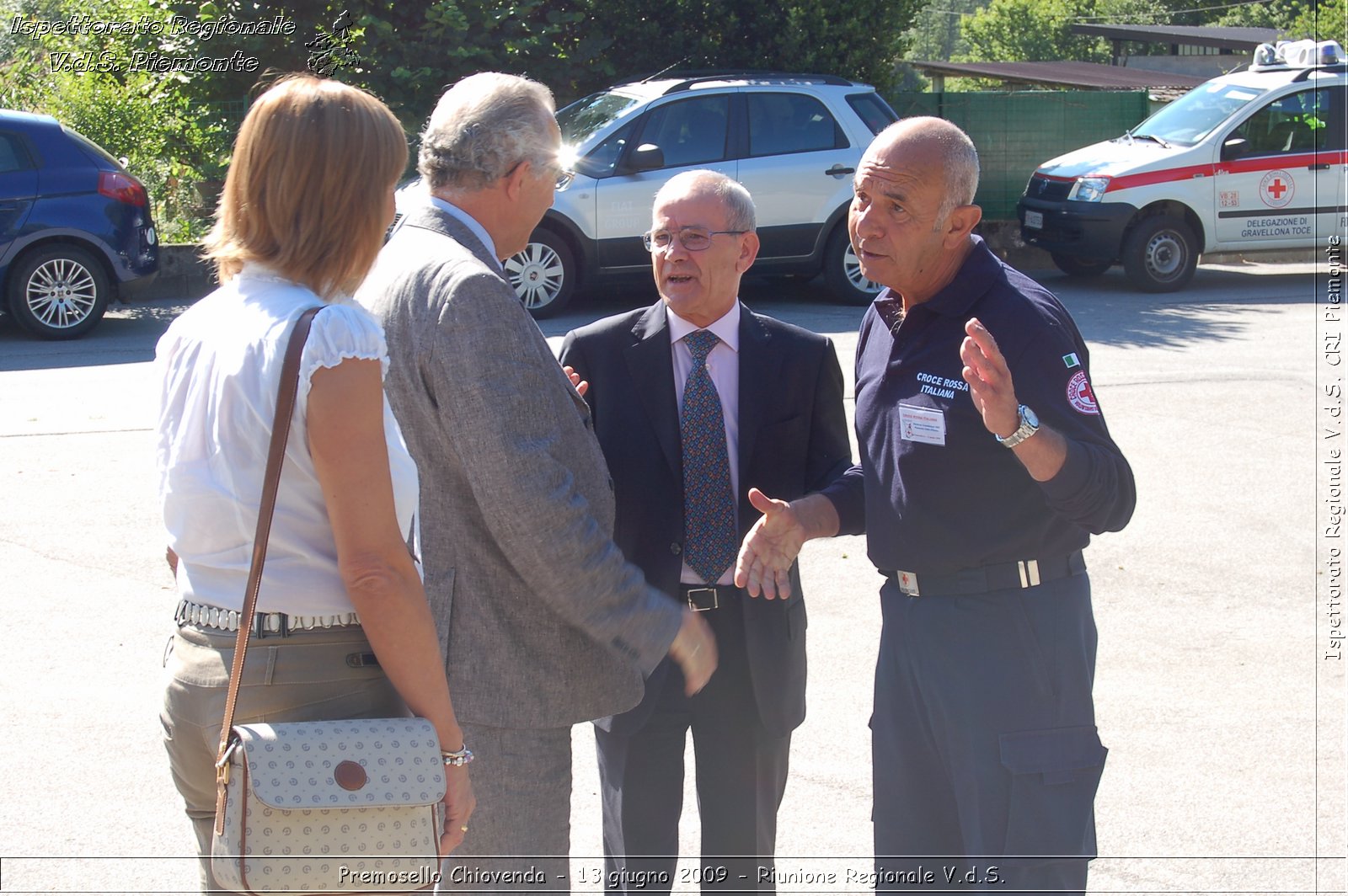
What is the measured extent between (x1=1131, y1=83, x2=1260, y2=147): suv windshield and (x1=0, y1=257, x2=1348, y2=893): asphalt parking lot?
5075 mm

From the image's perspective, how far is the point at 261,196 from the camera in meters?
2.04

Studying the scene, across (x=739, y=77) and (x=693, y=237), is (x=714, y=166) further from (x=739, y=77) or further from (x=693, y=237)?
(x=693, y=237)

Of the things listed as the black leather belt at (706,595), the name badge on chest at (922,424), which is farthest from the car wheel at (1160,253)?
the name badge on chest at (922,424)

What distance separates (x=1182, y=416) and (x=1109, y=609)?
325 centimetres

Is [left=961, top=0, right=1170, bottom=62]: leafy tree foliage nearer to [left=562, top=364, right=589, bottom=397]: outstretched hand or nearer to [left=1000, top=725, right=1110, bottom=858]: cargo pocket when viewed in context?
[left=562, top=364, right=589, bottom=397]: outstretched hand

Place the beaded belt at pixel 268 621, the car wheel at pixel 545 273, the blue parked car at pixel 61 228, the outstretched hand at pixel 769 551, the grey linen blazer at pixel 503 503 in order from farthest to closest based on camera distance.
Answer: the car wheel at pixel 545 273
the blue parked car at pixel 61 228
the outstretched hand at pixel 769 551
the grey linen blazer at pixel 503 503
the beaded belt at pixel 268 621

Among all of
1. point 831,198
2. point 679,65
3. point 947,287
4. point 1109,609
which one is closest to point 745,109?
point 831,198

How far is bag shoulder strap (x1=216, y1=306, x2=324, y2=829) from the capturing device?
1.93 meters

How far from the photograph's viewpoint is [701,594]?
3.07 meters

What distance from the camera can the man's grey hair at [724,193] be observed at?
309cm

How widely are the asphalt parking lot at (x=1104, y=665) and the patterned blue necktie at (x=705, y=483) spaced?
107 cm

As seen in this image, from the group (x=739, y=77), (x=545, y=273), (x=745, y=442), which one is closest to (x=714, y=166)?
(x=739, y=77)

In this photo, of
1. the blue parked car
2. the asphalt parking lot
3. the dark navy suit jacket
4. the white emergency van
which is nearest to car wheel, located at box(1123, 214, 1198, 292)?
the white emergency van

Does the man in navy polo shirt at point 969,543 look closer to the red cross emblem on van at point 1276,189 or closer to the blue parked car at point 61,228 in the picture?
the blue parked car at point 61,228
